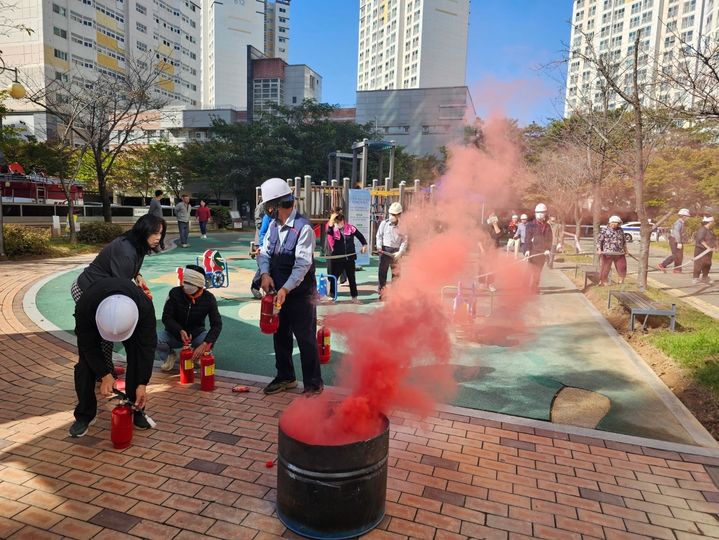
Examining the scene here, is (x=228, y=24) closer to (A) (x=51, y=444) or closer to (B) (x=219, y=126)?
(B) (x=219, y=126)

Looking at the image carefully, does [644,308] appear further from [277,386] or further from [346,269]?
[277,386]

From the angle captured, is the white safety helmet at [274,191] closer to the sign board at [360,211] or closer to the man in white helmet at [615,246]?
the man in white helmet at [615,246]

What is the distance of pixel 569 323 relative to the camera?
812 centimetres

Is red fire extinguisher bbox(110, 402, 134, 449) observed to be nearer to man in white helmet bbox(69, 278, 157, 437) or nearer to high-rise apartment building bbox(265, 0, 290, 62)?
man in white helmet bbox(69, 278, 157, 437)

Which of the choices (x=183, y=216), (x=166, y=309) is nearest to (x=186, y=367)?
(x=166, y=309)

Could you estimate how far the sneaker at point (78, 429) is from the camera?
373cm

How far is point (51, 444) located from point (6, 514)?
886 millimetres

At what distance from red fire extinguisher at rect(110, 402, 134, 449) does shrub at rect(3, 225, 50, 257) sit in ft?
39.3

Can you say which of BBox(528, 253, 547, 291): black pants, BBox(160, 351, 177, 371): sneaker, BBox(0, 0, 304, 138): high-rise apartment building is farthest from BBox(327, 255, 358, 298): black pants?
BBox(0, 0, 304, 138): high-rise apartment building

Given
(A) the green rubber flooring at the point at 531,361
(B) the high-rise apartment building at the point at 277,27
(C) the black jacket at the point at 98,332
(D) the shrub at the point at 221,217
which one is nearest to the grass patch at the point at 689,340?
(A) the green rubber flooring at the point at 531,361

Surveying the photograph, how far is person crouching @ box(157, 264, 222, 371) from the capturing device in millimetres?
5016

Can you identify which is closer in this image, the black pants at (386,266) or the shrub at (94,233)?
the black pants at (386,266)

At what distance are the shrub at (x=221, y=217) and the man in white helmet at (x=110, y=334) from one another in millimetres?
24958

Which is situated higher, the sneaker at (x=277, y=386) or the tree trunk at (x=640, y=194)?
the tree trunk at (x=640, y=194)
